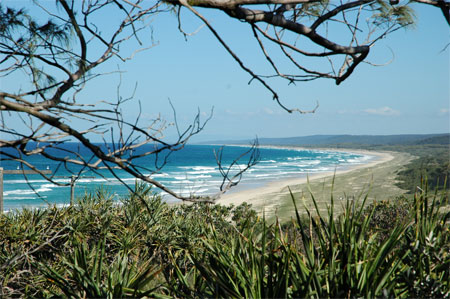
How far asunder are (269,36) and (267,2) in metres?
0.47

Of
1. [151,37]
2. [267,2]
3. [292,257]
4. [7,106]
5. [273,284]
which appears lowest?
[273,284]

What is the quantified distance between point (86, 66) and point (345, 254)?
2.31m

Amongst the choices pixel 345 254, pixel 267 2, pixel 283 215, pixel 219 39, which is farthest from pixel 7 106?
pixel 283 215

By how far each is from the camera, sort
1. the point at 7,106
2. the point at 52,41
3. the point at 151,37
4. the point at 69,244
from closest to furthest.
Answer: the point at 7,106 < the point at 52,41 < the point at 151,37 < the point at 69,244

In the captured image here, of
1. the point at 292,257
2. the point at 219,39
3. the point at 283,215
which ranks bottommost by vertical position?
the point at 283,215

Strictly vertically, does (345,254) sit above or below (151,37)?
below

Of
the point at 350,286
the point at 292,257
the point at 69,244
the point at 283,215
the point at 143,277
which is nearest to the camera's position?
the point at 350,286

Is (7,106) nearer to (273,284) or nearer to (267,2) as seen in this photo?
(267,2)

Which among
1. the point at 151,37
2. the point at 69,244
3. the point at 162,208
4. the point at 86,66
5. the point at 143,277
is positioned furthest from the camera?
the point at 162,208

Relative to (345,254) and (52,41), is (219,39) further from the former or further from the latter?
(52,41)

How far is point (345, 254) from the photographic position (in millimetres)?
2631

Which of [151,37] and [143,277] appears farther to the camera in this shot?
[151,37]

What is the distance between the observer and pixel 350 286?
2.52 meters

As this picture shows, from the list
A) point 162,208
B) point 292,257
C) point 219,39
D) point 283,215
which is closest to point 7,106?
point 219,39
